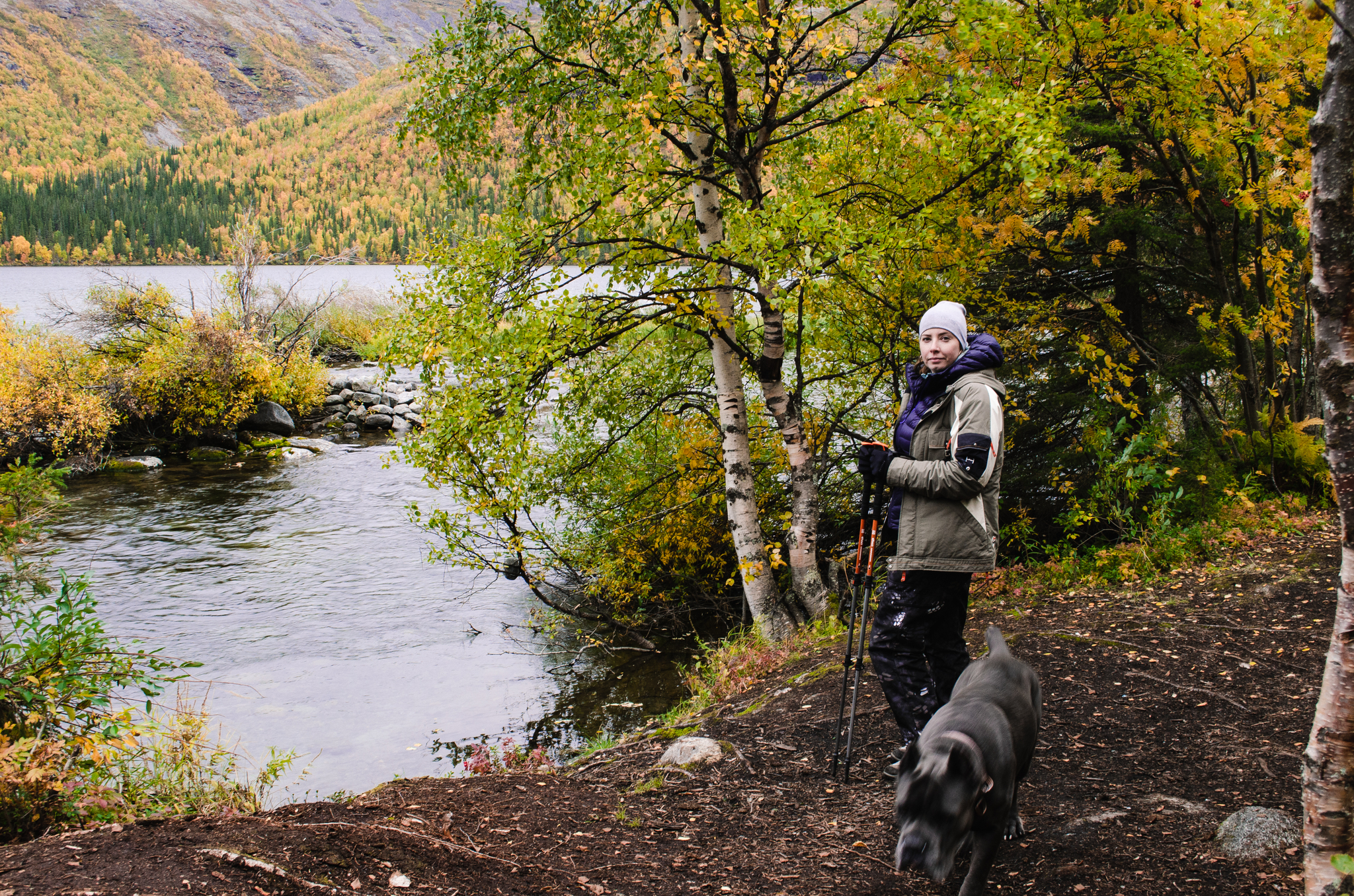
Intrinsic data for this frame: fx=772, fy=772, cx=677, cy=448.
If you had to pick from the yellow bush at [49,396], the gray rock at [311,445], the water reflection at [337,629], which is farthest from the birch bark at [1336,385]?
the gray rock at [311,445]

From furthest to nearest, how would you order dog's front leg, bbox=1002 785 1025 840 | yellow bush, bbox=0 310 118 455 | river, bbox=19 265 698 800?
yellow bush, bbox=0 310 118 455, river, bbox=19 265 698 800, dog's front leg, bbox=1002 785 1025 840

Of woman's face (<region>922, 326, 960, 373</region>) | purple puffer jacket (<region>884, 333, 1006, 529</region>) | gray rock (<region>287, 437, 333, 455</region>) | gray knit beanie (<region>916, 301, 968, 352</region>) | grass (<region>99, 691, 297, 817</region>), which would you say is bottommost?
grass (<region>99, 691, 297, 817</region>)

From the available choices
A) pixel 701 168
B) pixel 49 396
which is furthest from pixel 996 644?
pixel 49 396

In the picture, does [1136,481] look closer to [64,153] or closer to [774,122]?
[774,122]

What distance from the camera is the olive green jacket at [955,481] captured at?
→ 338cm

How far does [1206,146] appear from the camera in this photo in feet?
22.0

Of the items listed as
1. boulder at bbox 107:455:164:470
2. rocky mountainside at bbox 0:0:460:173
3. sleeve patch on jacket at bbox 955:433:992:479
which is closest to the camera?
sleeve patch on jacket at bbox 955:433:992:479

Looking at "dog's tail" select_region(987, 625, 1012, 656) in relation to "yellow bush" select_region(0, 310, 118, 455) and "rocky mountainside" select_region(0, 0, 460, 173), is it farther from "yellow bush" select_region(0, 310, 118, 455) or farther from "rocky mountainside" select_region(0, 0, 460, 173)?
"rocky mountainside" select_region(0, 0, 460, 173)

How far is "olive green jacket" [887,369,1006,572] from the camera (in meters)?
3.38

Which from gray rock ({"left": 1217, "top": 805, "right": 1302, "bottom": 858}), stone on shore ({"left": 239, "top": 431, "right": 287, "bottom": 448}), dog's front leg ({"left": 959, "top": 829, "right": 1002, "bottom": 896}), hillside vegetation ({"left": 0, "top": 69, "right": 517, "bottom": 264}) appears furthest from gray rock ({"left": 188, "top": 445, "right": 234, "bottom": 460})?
gray rock ({"left": 1217, "top": 805, "right": 1302, "bottom": 858})

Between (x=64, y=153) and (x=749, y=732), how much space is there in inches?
4417

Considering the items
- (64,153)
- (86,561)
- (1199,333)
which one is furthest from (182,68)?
(1199,333)

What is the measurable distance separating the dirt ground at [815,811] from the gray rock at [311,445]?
1958cm

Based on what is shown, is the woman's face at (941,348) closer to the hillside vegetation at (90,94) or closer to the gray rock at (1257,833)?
the gray rock at (1257,833)
